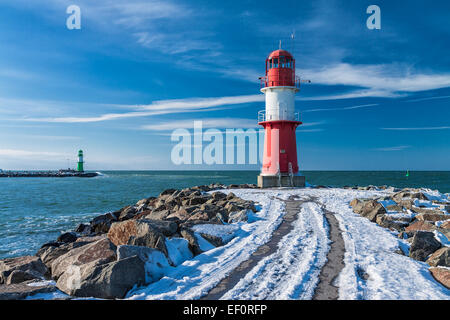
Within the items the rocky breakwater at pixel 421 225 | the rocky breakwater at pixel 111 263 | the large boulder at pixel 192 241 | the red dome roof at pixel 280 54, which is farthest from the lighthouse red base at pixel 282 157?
the large boulder at pixel 192 241

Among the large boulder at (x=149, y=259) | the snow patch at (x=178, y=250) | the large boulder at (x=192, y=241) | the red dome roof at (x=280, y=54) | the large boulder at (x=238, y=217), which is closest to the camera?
the large boulder at (x=149, y=259)

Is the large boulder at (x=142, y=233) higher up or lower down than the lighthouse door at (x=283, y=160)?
lower down

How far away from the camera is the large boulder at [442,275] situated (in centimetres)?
537

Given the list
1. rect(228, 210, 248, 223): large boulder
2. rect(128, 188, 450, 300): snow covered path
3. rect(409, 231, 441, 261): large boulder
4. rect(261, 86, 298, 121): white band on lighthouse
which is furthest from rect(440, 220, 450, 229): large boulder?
rect(261, 86, 298, 121): white band on lighthouse

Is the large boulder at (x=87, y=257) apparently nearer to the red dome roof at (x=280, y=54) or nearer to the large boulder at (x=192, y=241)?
the large boulder at (x=192, y=241)

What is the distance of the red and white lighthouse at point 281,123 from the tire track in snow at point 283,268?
40.4 ft

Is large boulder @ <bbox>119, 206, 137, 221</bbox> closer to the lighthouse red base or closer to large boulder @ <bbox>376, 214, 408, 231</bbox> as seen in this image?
the lighthouse red base

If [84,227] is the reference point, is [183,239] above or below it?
above

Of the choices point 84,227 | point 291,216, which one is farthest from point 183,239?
point 84,227

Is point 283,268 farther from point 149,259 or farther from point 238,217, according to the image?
point 238,217

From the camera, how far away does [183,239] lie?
7129 mm
